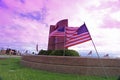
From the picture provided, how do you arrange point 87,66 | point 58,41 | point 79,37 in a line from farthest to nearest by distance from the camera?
point 58,41 → point 87,66 → point 79,37

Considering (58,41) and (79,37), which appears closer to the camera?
(79,37)

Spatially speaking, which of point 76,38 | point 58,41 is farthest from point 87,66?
point 58,41

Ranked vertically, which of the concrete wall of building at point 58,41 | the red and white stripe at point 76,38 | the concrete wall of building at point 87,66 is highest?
the concrete wall of building at point 58,41

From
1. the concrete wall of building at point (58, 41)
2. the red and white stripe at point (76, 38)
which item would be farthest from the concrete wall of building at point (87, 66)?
the concrete wall of building at point (58, 41)

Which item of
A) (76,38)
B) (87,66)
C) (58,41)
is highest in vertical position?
(58,41)

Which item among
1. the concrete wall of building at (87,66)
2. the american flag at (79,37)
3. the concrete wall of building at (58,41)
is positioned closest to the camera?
the american flag at (79,37)

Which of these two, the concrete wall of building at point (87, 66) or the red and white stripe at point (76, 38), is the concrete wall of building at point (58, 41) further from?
the red and white stripe at point (76, 38)

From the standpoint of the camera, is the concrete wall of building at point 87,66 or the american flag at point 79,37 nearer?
the american flag at point 79,37

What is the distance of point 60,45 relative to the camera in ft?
73.0

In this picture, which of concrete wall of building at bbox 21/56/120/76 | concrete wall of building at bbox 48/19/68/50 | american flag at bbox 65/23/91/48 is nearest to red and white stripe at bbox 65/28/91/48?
american flag at bbox 65/23/91/48

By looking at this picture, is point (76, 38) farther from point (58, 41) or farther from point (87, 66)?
point (58, 41)

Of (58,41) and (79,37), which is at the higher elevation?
(58,41)

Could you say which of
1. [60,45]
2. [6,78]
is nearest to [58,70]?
[6,78]

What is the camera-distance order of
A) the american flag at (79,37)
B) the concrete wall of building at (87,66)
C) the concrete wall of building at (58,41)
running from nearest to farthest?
the american flag at (79,37) < the concrete wall of building at (87,66) < the concrete wall of building at (58,41)
